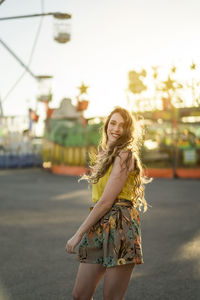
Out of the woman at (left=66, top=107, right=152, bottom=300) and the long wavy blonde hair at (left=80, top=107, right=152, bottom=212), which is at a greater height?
the long wavy blonde hair at (left=80, top=107, right=152, bottom=212)

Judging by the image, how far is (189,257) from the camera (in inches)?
224

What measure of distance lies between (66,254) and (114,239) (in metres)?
3.51

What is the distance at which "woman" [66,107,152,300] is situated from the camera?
264 cm

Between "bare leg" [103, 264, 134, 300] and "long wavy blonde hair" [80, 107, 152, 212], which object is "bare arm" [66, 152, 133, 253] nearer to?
"long wavy blonde hair" [80, 107, 152, 212]

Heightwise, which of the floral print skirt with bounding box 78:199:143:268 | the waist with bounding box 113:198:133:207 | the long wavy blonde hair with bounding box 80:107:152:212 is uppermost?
the long wavy blonde hair with bounding box 80:107:152:212

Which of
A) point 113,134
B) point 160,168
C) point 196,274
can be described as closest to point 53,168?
point 160,168

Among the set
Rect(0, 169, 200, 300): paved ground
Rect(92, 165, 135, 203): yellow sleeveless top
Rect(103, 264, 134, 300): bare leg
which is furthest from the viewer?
Rect(0, 169, 200, 300): paved ground

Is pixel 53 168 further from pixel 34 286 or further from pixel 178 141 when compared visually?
pixel 34 286

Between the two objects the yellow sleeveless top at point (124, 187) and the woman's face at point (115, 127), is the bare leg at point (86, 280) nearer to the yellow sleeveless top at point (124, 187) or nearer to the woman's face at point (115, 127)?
the yellow sleeveless top at point (124, 187)

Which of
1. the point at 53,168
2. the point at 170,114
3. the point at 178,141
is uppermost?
the point at 170,114

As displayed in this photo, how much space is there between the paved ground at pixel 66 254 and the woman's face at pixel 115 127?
197 centimetres

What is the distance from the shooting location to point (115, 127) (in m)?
2.82

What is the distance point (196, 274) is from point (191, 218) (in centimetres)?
404

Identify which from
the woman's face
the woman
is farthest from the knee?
the woman's face
